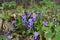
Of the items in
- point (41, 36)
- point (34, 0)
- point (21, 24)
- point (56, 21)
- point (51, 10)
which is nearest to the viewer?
point (41, 36)

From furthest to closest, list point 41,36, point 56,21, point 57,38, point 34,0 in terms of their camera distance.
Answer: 1. point 34,0
2. point 56,21
3. point 41,36
4. point 57,38

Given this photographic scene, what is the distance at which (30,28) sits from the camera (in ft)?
6.88

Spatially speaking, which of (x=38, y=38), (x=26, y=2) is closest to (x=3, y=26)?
(x=38, y=38)

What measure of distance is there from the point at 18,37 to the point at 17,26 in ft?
0.66

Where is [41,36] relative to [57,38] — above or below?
below

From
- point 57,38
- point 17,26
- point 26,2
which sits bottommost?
point 26,2

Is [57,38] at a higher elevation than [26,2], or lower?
higher

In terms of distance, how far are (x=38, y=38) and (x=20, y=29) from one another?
1.39 ft

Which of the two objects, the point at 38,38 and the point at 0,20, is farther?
the point at 0,20

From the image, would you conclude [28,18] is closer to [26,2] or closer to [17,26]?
[17,26]

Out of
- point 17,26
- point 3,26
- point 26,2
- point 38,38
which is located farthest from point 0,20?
point 26,2

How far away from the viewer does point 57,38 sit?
3.58 feet

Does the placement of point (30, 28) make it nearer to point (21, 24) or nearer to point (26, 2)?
point (21, 24)

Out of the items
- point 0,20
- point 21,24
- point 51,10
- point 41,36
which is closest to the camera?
point 41,36
